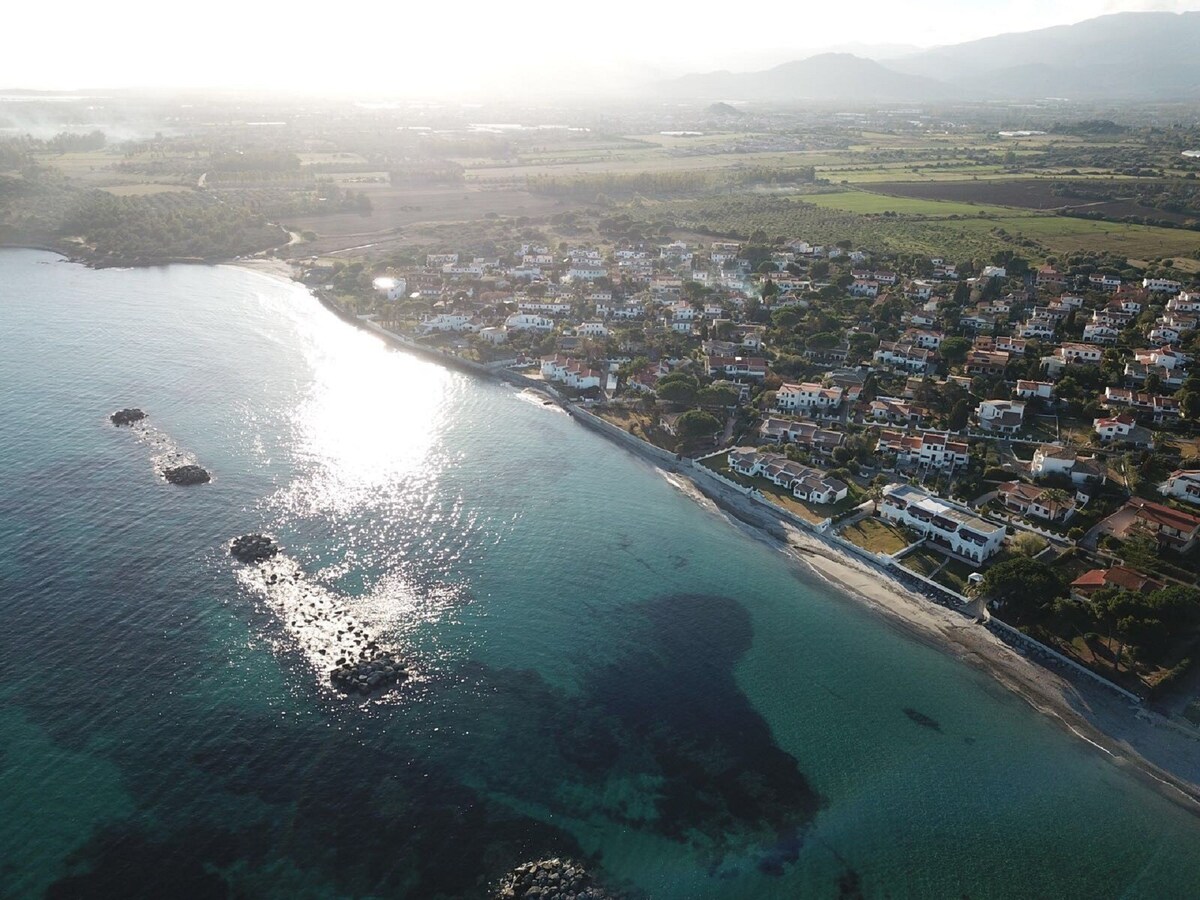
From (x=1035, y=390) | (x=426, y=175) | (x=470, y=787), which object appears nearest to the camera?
(x=470, y=787)

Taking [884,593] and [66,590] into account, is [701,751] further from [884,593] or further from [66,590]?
[66,590]

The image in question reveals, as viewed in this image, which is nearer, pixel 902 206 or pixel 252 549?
pixel 252 549

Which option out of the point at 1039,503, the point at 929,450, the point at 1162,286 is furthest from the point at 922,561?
the point at 1162,286

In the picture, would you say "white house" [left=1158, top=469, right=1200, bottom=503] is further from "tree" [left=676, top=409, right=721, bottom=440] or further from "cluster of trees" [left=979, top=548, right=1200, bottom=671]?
"tree" [left=676, top=409, right=721, bottom=440]

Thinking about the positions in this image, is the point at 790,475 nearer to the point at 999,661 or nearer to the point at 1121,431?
the point at 999,661

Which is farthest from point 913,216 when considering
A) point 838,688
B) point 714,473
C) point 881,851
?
point 881,851

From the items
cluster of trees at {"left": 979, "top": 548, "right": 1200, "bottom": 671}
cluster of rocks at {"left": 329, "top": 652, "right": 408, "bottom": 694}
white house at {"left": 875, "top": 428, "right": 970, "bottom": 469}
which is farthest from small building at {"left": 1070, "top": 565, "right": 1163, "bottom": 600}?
cluster of rocks at {"left": 329, "top": 652, "right": 408, "bottom": 694}
